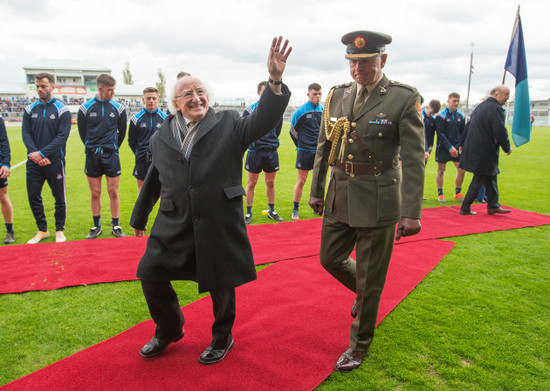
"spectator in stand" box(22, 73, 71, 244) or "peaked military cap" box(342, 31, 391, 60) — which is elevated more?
"peaked military cap" box(342, 31, 391, 60)

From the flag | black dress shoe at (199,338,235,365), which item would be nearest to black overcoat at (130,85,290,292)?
black dress shoe at (199,338,235,365)

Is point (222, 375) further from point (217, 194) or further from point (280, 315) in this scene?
point (217, 194)

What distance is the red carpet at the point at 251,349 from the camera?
8.00 ft

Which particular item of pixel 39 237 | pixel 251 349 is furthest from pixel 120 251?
pixel 251 349

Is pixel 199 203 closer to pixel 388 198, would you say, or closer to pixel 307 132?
pixel 388 198

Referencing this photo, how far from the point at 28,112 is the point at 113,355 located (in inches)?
160

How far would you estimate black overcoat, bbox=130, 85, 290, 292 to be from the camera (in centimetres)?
248

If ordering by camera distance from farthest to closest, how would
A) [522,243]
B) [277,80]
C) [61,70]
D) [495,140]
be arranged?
[61,70]
[495,140]
[522,243]
[277,80]

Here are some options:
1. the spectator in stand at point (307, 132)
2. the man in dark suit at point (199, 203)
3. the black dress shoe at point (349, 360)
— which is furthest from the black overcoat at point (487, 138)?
the man in dark suit at point (199, 203)

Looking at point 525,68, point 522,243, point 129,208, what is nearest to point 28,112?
point 129,208

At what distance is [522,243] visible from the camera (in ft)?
17.2

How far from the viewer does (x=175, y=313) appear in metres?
2.72

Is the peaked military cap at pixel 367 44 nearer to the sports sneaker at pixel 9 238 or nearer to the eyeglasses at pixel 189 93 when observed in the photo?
the eyeglasses at pixel 189 93

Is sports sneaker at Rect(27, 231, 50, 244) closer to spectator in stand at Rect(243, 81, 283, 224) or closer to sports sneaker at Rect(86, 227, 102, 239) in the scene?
sports sneaker at Rect(86, 227, 102, 239)
